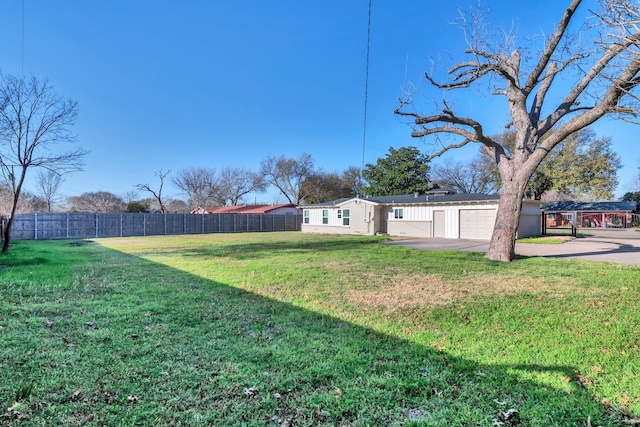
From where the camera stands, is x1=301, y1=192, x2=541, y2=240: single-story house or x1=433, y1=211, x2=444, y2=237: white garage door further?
x1=433, y1=211, x2=444, y2=237: white garage door

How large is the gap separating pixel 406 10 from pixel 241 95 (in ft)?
45.0

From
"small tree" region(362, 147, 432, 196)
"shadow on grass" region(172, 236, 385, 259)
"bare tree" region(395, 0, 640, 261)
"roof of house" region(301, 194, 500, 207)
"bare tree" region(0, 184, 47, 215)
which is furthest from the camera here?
"small tree" region(362, 147, 432, 196)

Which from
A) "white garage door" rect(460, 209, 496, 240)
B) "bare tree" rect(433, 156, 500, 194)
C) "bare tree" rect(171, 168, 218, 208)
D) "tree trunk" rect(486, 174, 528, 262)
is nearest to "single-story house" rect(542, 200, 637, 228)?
"bare tree" rect(433, 156, 500, 194)

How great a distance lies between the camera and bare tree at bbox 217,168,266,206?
47.0m

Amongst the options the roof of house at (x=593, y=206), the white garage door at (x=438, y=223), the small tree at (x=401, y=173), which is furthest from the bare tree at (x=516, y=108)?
the roof of house at (x=593, y=206)

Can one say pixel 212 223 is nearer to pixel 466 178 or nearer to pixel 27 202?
pixel 27 202

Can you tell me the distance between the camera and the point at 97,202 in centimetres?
4356

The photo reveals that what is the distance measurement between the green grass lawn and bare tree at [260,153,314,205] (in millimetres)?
38576

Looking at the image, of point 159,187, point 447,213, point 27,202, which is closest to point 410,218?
point 447,213

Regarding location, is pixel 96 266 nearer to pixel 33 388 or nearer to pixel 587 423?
pixel 33 388

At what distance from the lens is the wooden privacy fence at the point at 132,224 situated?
62.3 feet

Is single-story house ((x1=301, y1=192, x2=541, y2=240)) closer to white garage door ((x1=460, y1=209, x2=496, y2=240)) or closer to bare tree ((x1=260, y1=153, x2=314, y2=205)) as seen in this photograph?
white garage door ((x1=460, y1=209, x2=496, y2=240))

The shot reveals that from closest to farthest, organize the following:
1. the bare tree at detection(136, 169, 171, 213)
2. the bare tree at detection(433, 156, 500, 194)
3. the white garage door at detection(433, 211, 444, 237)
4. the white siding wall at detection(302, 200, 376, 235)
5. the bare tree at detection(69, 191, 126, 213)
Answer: the white garage door at detection(433, 211, 444, 237) < the white siding wall at detection(302, 200, 376, 235) < the bare tree at detection(433, 156, 500, 194) < the bare tree at detection(136, 169, 171, 213) < the bare tree at detection(69, 191, 126, 213)

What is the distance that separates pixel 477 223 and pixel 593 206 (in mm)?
22453
